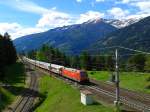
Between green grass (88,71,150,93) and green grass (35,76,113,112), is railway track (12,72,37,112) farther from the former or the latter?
green grass (88,71,150,93)

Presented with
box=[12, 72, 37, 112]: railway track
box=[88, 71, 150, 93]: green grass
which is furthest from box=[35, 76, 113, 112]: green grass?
box=[88, 71, 150, 93]: green grass

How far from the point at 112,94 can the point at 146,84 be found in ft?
48.2

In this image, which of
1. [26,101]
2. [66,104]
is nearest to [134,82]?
[26,101]

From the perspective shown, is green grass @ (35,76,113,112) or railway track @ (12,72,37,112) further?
railway track @ (12,72,37,112)

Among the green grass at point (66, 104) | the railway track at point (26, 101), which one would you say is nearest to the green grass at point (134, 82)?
the green grass at point (66, 104)

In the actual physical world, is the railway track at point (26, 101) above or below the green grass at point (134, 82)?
below

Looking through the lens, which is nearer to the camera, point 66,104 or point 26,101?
point 66,104

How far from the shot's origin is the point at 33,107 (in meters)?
72.2

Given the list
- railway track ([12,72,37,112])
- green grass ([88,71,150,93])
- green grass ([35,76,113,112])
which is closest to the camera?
green grass ([35,76,113,112])

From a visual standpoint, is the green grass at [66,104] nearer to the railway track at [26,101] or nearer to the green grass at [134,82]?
A: the railway track at [26,101]

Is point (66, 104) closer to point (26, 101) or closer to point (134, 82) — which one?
point (26, 101)

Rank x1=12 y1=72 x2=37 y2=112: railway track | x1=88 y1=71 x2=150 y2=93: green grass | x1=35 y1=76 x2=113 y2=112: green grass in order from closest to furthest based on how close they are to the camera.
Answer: x1=35 y1=76 x2=113 y2=112: green grass, x1=12 y1=72 x2=37 y2=112: railway track, x1=88 y1=71 x2=150 y2=93: green grass

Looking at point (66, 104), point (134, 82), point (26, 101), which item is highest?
point (134, 82)

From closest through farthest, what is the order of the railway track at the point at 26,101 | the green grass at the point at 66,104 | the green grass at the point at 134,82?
1. the green grass at the point at 66,104
2. the railway track at the point at 26,101
3. the green grass at the point at 134,82
